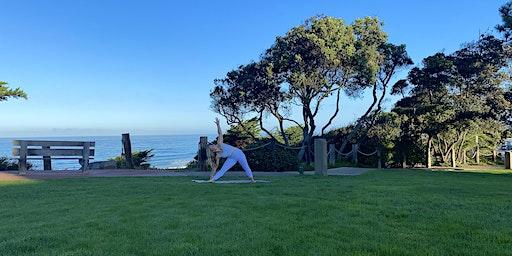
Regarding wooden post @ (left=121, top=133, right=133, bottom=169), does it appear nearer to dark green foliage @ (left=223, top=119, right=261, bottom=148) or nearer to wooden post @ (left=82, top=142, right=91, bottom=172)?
wooden post @ (left=82, top=142, right=91, bottom=172)

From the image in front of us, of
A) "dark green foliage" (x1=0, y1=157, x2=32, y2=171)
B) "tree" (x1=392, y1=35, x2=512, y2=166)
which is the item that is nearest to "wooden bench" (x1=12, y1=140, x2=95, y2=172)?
"dark green foliage" (x1=0, y1=157, x2=32, y2=171)

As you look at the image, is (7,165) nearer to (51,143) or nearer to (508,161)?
(51,143)

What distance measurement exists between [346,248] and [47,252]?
2515mm

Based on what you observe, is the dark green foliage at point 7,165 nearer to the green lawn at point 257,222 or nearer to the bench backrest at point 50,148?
the bench backrest at point 50,148

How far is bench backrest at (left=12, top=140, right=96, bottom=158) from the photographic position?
40.3 ft

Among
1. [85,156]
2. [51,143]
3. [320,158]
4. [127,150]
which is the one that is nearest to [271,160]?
[320,158]

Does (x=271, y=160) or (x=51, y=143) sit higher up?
(x=51, y=143)

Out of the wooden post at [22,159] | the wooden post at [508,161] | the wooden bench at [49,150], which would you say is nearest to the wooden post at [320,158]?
the wooden bench at [49,150]

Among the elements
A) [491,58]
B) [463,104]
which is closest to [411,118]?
[463,104]

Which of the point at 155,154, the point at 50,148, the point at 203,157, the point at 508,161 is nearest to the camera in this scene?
the point at 50,148

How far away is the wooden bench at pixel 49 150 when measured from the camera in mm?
12266

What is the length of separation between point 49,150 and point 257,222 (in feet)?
31.4

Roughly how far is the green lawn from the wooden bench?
510cm

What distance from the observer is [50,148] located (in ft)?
41.4
